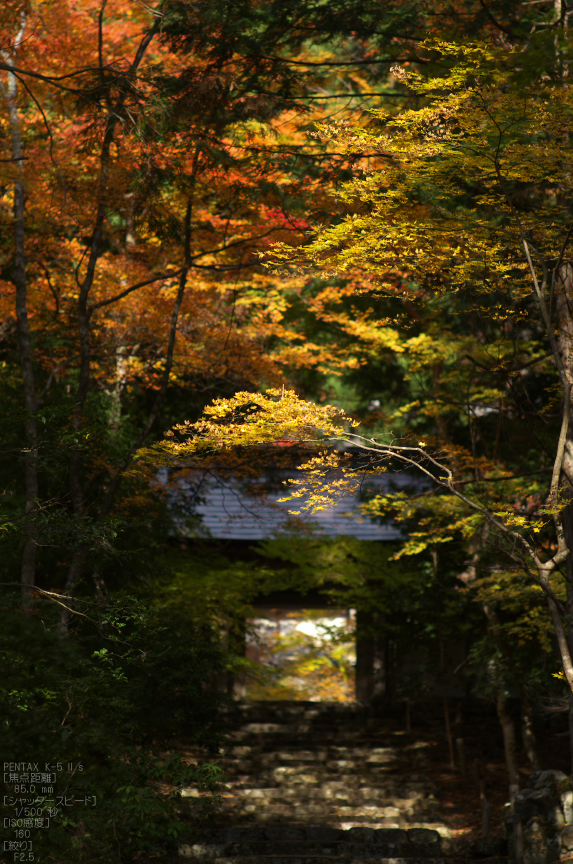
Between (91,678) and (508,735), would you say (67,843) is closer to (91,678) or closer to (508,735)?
(91,678)

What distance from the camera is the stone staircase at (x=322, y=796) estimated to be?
8.77m

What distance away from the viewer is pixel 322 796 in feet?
35.2

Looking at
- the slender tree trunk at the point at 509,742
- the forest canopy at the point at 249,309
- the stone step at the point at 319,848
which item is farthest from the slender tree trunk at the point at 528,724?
the stone step at the point at 319,848

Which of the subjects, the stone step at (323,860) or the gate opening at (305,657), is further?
the gate opening at (305,657)

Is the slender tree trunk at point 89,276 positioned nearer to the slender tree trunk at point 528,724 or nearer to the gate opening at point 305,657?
the slender tree trunk at point 528,724

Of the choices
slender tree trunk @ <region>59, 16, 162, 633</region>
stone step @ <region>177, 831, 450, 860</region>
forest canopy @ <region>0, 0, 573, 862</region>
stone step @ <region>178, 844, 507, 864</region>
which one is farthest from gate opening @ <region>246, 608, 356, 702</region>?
slender tree trunk @ <region>59, 16, 162, 633</region>


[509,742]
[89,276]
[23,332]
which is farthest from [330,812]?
[89,276]

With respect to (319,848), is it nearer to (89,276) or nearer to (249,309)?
(89,276)

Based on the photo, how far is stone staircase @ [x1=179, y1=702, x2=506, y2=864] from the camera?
345 inches

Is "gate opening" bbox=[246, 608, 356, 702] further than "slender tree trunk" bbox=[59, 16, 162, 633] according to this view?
Yes

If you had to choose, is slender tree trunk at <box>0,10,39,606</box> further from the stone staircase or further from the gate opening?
the gate opening

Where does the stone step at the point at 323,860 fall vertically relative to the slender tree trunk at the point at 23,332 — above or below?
below

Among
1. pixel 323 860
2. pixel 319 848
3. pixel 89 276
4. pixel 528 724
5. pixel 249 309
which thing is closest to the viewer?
pixel 89 276

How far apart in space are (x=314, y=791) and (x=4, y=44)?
9898mm
